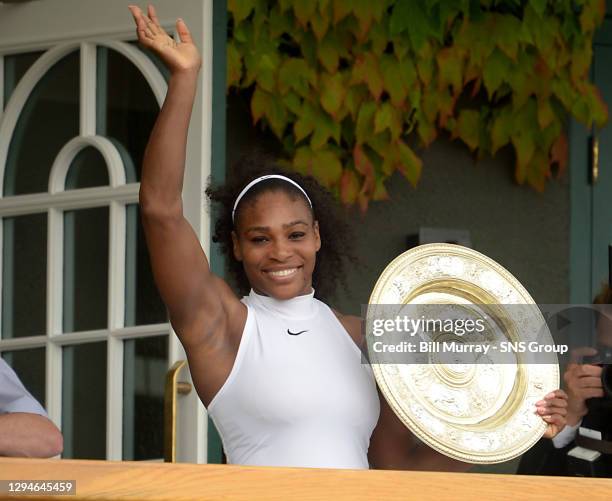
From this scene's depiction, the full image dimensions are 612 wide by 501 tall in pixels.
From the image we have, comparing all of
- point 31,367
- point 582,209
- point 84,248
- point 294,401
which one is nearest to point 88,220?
point 84,248

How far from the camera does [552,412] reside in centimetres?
195

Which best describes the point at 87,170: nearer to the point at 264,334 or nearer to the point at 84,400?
the point at 84,400

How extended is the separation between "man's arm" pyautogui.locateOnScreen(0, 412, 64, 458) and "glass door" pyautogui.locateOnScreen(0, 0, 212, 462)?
2.68 ft

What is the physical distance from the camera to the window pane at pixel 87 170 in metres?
3.17

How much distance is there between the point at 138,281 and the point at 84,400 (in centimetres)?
31

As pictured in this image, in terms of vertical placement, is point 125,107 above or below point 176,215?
above

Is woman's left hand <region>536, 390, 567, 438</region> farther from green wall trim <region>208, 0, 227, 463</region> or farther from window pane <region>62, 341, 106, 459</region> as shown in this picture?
window pane <region>62, 341, 106, 459</region>

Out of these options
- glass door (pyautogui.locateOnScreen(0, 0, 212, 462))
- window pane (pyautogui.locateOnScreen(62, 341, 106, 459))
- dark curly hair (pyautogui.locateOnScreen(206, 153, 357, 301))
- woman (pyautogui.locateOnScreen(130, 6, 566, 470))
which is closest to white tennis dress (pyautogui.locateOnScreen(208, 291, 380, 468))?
woman (pyautogui.locateOnScreen(130, 6, 566, 470))

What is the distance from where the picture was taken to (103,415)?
3111mm

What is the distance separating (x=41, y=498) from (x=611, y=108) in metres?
2.69

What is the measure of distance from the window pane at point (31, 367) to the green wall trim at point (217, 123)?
0.44m

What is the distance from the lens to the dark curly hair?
2.17 meters

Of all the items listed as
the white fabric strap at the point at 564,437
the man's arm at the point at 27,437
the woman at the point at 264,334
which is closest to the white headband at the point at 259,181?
the woman at the point at 264,334

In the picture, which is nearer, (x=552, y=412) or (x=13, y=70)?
(x=552, y=412)
